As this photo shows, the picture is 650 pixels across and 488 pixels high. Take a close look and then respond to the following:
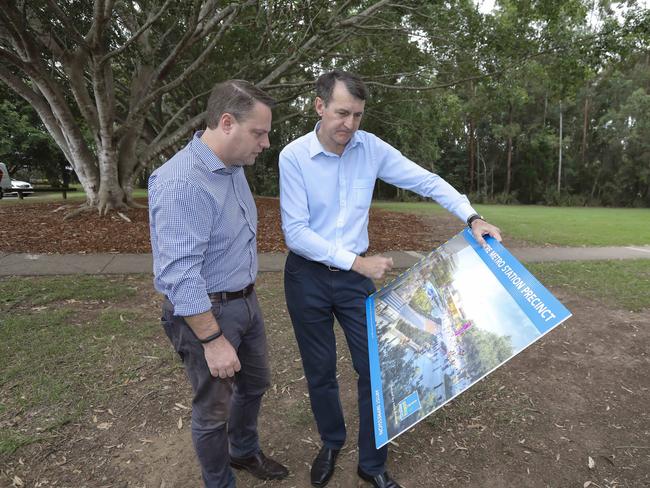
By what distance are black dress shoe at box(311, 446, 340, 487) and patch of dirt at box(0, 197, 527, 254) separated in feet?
19.7

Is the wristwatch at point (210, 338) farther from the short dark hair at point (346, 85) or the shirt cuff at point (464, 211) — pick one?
the shirt cuff at point (464, 211)

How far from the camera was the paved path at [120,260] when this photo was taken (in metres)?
6.51

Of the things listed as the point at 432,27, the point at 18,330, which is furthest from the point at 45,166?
the point at 18,330


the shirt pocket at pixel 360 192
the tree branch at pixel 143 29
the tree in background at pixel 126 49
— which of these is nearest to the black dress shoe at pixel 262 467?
the shirt pocket at pixel 360 192

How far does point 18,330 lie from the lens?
426 centimetres

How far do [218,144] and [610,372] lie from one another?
12.4ft

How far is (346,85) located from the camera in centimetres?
215

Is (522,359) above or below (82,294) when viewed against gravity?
below

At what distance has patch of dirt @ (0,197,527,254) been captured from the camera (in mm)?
8055

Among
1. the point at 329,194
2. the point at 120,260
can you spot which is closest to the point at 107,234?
the point at 120,260

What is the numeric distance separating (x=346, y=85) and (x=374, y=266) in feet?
2.88

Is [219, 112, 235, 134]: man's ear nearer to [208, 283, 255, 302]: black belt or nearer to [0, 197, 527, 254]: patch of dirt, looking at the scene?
[208, 283, 255, 302]: black belt

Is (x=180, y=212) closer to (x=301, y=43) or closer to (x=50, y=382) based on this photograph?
(x=50, y=382)

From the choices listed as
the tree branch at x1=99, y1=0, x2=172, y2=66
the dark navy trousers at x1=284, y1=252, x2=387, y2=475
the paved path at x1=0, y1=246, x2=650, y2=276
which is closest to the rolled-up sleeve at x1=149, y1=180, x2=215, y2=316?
the dark navy trousers at x1=284, y1=252, x2=387, y2=475
